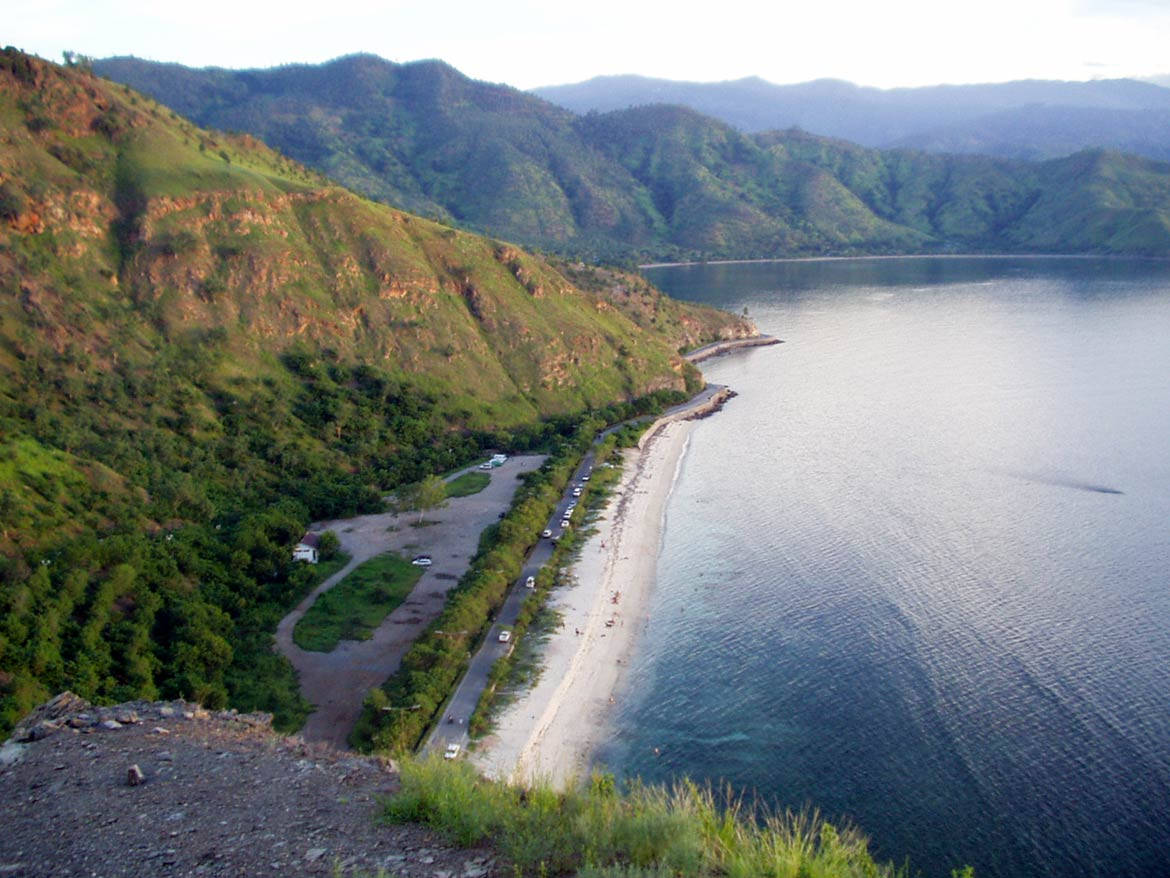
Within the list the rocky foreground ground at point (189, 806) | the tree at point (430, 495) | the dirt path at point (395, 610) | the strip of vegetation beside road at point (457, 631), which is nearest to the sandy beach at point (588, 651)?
the strip of vegetation beside road at point (457, 631)

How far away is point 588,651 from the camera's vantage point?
156ft

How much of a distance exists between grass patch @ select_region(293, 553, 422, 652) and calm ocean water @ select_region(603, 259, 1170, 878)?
15687 millimetres

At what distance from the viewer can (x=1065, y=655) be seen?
45.8 m

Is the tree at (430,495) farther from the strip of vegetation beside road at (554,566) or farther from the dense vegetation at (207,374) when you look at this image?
the strip of vegetation beside road at (554,566)

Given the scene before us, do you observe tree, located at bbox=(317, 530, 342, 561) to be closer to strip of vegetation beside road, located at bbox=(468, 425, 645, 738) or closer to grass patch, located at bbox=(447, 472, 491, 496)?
grass patch, located at bbox=(447, 472, 491, 496)

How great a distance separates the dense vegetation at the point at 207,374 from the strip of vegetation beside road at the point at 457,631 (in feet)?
14.9

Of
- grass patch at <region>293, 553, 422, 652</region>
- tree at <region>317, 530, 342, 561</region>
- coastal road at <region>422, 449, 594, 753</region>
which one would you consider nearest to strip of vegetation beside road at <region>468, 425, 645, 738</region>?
coastal road at <region>422, 449, 594, 753</region>

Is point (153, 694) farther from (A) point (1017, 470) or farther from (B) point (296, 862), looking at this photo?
(A) point (1017, 470)

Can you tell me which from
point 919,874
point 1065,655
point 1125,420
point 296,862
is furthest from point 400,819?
point 1125,420

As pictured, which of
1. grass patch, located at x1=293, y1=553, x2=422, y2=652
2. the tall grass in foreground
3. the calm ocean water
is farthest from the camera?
grass patch, located at x1=293, y1=553, x2=422, y2=652

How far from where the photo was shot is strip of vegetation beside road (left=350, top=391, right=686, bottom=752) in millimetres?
37531

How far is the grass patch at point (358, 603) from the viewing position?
47.1 m

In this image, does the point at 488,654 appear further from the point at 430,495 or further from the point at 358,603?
the point at 430,495

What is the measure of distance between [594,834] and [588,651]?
31478 mm
